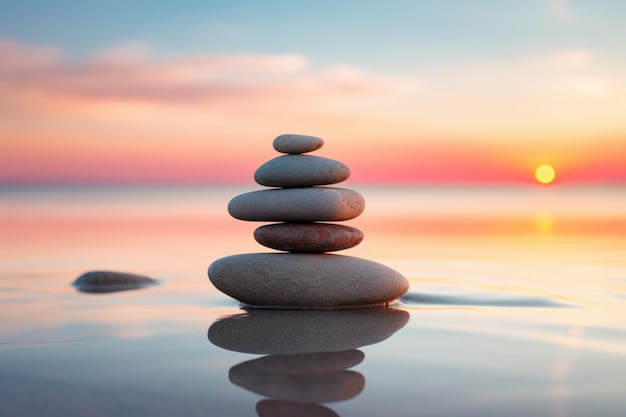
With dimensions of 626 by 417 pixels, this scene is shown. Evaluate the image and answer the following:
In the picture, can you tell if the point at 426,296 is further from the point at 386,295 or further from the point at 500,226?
the point at 500,226

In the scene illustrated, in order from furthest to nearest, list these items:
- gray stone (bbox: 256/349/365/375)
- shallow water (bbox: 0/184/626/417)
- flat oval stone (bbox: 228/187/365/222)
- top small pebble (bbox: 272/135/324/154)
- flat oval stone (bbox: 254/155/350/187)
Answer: top small pebble (bbox: 272/135/324/154) → flat oval stone (bbox: 254/155/350/187) → flat oval stone (bbox: 228/187/365/222) → gray stone (bbox: 256/349/365/375) → shallow water (bbox: 0/184/626/417)

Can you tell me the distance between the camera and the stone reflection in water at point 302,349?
4125mm

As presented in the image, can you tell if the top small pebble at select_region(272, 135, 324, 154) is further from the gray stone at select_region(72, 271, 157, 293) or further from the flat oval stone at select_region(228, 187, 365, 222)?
the gray stone at select_region(72, 271, 157, 293)

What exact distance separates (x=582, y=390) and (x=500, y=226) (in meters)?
15.5

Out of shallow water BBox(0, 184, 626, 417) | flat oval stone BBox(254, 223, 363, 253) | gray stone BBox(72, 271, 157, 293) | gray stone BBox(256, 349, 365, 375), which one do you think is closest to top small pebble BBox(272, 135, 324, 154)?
flat oval stone BBox(254, 223, 363, 253)

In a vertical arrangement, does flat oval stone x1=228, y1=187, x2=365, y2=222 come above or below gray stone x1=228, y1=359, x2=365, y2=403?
above

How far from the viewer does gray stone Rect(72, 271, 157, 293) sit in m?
8.73

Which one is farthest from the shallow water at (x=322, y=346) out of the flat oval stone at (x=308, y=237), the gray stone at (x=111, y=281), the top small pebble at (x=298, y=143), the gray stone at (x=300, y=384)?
the top small pebble at (x=298, y=143)

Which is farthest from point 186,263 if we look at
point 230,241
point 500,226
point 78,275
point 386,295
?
point 500,226

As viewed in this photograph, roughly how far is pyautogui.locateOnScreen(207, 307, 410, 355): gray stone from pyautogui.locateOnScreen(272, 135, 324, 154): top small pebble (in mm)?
1930

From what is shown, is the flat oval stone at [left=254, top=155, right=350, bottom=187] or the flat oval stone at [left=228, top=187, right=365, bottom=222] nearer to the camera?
the flat oval stone at [left=228, top=187, right=365, bottom=222]

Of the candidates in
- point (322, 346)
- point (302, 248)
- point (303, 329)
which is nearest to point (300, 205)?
point (302, 248)

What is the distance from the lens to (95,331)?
238 inches

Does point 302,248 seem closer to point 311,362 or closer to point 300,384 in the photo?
point 311,362
